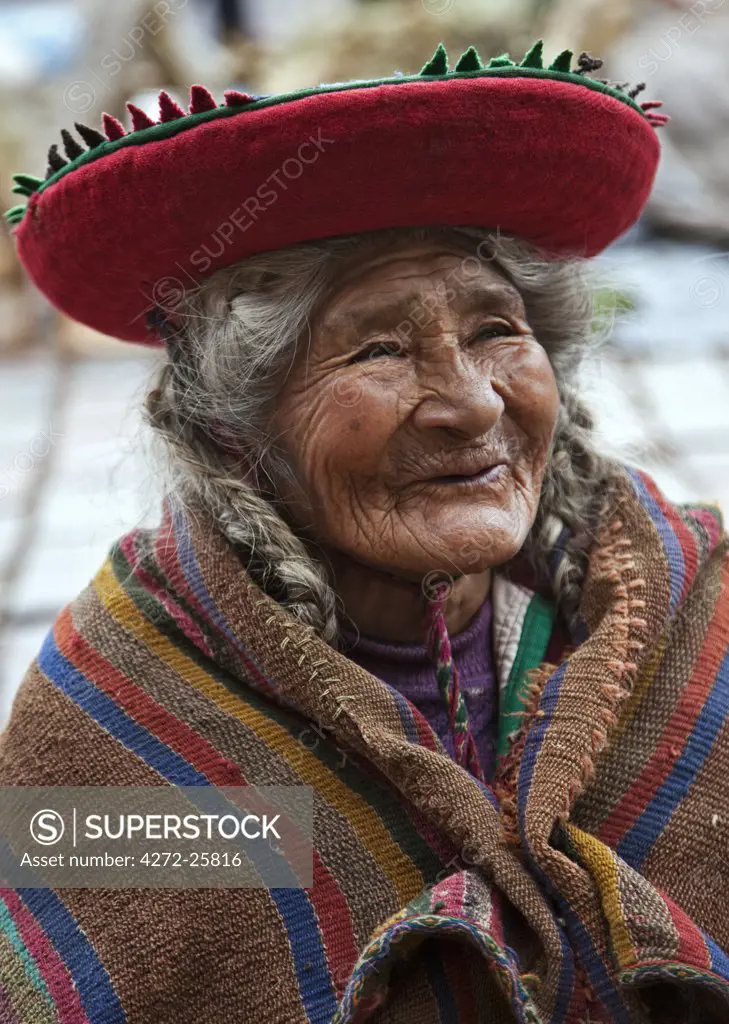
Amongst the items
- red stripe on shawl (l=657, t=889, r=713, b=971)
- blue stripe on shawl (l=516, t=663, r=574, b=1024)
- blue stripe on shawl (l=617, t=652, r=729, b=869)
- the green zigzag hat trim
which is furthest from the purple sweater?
the green zigzag hat trim

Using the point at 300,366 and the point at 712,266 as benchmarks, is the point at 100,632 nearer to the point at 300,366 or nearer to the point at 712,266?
the point at 300,366

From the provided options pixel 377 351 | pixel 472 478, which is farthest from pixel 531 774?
pixel 377 351

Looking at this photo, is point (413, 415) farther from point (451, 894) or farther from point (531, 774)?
point (451, 894)

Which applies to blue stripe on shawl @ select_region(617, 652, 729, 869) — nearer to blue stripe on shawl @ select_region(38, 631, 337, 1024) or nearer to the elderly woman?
the elderly woman

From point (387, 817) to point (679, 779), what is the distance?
1.42ft

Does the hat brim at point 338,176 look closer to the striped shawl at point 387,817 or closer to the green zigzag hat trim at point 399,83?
the green zigzag hat trim at point 399,83

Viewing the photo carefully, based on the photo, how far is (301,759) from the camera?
1.58m

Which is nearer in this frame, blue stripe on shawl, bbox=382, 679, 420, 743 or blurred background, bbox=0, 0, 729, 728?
blue stripe on shawl, bbox=382, 679, 420, 743

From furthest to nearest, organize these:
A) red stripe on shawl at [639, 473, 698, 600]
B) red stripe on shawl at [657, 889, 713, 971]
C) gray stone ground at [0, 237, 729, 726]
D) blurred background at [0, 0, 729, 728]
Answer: blurred background at [0, 0, 729, 728] < gray stone ground at [0, 237, 729, 726] < red stripe on shawl at [639, 473, 698, 600] < red stripe on shawl at [657, 889, 713, 971]

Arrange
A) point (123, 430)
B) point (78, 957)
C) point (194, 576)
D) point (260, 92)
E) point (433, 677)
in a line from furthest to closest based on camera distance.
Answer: point (260, 92)
point (123, 430)
point (433, 677)
point (194, 576)
point (78, 957)

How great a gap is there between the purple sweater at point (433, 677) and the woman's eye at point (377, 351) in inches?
17.8

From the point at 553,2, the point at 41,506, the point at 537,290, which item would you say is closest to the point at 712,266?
the point at 553,2

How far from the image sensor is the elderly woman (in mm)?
1445

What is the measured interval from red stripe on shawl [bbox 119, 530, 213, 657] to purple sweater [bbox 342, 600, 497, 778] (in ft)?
0.80
